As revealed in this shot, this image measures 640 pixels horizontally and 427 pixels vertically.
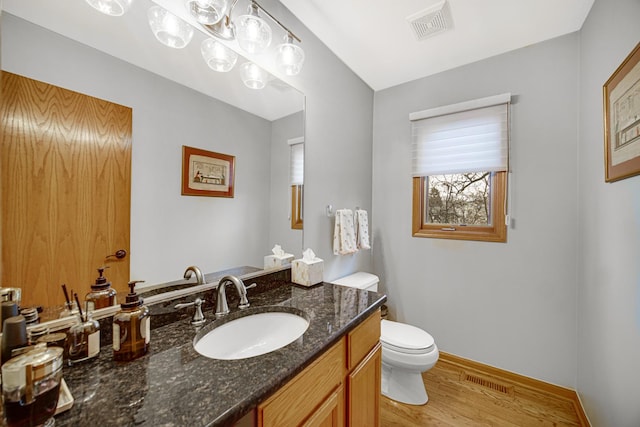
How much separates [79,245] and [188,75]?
2.50 feet

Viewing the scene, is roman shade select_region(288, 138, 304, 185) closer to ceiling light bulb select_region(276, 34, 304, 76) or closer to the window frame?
ceiling light bulb select_region(276, 34, 304, 76)

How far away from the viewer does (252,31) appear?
1210mm

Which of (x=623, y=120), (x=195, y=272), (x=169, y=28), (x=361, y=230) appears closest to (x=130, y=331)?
(x=195, y=272)

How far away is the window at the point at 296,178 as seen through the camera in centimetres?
158

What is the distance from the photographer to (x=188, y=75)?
3.56 feet

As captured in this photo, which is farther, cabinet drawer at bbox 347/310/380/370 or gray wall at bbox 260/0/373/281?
gray wall at bbox 260/0/373/281

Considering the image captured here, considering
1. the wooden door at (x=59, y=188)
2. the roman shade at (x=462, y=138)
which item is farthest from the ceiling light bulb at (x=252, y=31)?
A: the roman shade at (x=462, y=138)

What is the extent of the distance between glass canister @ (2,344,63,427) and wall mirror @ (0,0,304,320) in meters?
0.34

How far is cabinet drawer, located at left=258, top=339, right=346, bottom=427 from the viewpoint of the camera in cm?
67

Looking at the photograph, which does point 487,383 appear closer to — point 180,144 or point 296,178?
point 296,178

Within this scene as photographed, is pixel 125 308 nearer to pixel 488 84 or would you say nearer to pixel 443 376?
pixel 443 376

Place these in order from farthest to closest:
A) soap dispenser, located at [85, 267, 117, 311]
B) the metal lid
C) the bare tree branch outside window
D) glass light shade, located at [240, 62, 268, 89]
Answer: the bare tree branch outside window < glass light shade, located at [240, 62, 268, 89] < soap dispenser, located at [85, 267, 117, 311] < the metal lid

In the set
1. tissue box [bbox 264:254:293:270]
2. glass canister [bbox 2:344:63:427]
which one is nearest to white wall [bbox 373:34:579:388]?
tissue box [bbox 264:254:293:270]

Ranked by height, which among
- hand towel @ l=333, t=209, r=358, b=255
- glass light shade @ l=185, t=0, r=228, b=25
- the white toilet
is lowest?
the white toilet
